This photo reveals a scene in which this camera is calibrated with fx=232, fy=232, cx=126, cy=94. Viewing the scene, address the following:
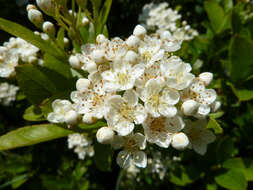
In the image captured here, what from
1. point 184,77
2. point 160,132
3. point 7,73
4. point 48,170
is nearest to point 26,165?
point 48,170

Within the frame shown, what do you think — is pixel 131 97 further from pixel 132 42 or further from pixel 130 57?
pixel 132 42

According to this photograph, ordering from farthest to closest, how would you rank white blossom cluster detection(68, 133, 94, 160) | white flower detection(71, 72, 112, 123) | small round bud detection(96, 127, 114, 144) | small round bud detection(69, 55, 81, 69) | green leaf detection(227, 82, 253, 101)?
white blossom cluster detection(68, 133, 94, 160) < green leaf detection(227, 82, 253, 101) < small round bud detection(69, 55, 81, 69) < white flower detection(71, 72, 112, 123) < small round bud detection(96, 127, 114, 144)

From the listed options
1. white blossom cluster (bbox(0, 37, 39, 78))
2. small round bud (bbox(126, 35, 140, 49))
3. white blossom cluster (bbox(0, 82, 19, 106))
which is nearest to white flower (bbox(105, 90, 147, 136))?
small round bud (bbox(126, 35, 140, 49))

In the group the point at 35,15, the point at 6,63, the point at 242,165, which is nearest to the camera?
the point at 35,15

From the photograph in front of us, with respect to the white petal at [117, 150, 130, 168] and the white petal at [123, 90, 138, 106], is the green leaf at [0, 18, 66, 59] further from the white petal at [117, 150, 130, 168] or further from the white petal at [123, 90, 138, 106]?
the white petal at [117, 150, 130, 168]

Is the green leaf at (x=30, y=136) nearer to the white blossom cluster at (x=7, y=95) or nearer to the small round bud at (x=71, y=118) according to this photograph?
the small round bud at (x=71, y=118)

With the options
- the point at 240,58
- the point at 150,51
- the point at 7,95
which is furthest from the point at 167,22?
the point at 7,95
